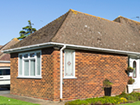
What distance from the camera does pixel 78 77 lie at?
12.9 m

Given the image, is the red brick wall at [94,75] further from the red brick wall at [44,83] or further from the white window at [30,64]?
the white window at [30,64]

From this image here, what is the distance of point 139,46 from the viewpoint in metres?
17.5

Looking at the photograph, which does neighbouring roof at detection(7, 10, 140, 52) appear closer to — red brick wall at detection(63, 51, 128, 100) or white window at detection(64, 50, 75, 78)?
white window at detection(64, 50, 75, 78)

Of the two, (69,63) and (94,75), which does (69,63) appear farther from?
(94,75)

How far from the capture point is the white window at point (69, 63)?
12.6m

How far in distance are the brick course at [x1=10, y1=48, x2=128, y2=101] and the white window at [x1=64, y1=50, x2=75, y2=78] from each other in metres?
0.24

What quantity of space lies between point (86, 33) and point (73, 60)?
2546 millimetres

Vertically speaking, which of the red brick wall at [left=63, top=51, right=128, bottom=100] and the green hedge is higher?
the red brick wall at [left=63, top=51, right=128, bottom=100]

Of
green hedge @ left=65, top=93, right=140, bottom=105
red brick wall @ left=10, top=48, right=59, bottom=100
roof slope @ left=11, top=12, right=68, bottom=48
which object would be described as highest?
roof slope @ left=11, top=12, right=68, bottom=48

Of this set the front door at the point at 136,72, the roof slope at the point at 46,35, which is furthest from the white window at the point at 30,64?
the front door at the point at 136,72

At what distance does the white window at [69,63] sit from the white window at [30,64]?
1.73 m

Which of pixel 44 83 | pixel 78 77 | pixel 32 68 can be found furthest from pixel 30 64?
pixel 78 77

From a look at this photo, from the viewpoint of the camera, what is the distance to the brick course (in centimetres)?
1211

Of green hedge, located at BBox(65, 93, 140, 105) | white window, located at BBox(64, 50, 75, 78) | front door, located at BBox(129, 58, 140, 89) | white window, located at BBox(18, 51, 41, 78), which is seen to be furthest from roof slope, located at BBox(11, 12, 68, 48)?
front door, located at BBox(129, 58, 140, 89)
